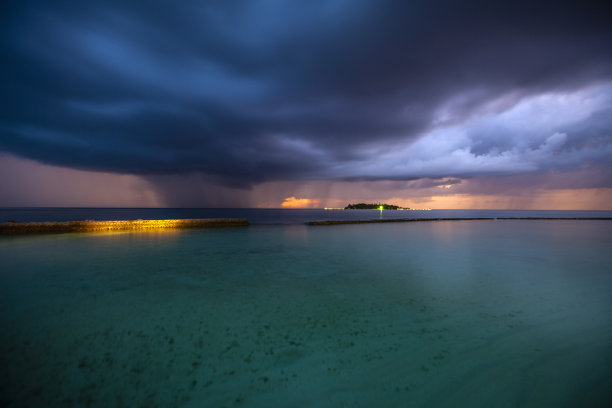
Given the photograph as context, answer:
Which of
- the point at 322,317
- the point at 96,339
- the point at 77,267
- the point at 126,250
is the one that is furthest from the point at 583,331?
the point at 126,250

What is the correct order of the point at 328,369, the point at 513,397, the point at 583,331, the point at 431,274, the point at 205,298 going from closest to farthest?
the point at 513,397 → the point at 328,369 → the point at 583,331 → the point at 205,298 → the point at 431,274

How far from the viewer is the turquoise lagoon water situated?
341cm

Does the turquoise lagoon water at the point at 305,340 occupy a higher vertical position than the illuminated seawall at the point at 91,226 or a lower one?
lower

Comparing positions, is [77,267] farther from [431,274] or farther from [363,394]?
[431,274]

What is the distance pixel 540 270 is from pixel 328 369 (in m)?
12.5

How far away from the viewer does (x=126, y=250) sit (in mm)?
16031

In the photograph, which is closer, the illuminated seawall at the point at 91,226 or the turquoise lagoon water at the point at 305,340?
the turquoise lagoon water at the point at 305,340

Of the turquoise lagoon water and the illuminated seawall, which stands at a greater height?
the illuminated seawall

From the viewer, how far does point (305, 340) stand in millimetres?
4844

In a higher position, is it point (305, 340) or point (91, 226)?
point (91, 226)

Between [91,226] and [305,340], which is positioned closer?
[305,340]

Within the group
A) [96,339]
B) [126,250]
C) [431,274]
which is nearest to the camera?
[96,339]

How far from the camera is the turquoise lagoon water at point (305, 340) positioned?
11.2 feet

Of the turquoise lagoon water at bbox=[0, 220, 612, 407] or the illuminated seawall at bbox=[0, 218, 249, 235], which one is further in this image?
the illuminated seawall at bbox=[0, 218, 249, 235]
